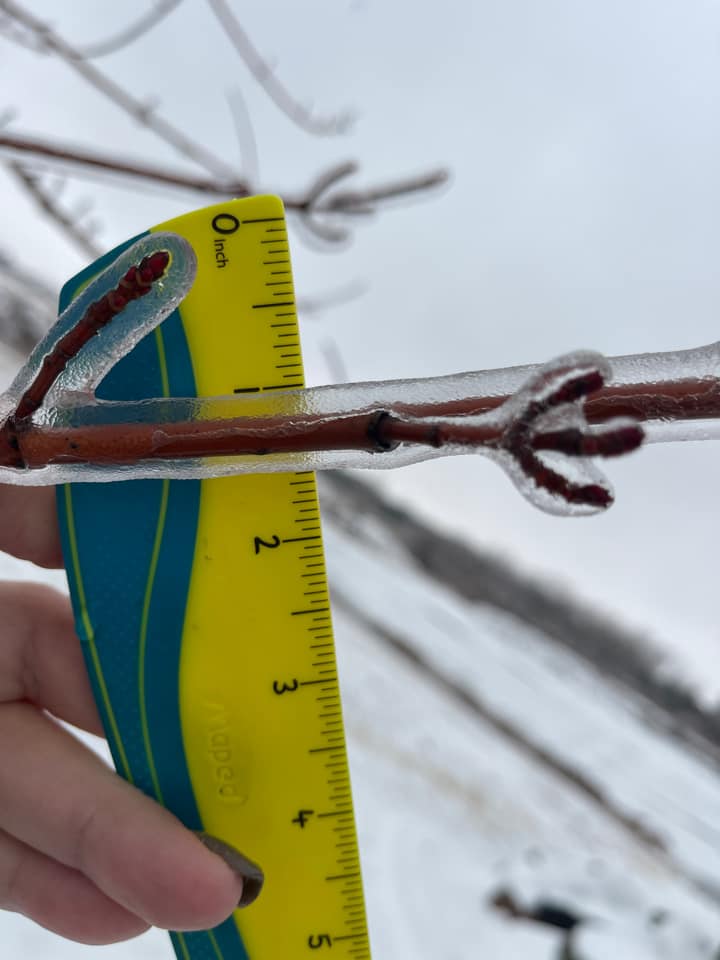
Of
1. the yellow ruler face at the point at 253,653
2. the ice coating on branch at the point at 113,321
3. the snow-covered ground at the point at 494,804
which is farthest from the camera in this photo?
the snow-covered ground at the point at 494,804

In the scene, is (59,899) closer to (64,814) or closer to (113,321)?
(64,814)

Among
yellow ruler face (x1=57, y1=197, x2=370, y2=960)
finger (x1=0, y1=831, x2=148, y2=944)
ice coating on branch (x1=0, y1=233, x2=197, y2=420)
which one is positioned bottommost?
finger (x1=0, y1=831, x2=148, y2=944)

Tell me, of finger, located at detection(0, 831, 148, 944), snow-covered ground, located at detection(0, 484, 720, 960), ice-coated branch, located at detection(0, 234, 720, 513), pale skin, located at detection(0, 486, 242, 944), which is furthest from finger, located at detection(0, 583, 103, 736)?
snow-covered ground, located at detection(0, 484, 720, 960)

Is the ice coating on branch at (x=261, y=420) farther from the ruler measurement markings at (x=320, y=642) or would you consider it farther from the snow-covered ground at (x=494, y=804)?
the snow-covered ground at (x=494, y=804)

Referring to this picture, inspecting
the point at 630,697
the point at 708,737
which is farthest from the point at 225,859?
the point at 708,737

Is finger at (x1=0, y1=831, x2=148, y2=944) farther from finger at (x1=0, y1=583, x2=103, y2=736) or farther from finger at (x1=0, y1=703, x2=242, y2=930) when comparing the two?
finger at (x1=0, y1=583, x2=103, y2=736)

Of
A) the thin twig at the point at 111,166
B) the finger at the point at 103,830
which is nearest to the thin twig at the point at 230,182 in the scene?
the thin twig at the point at 111,166

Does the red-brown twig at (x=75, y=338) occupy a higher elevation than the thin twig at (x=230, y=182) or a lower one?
lower

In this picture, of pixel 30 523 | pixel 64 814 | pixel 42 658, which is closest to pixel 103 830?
pixel 64 814
